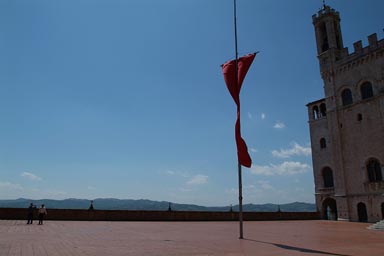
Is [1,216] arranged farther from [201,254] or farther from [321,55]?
[321,55]

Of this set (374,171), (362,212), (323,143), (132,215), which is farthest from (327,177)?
(132,215)

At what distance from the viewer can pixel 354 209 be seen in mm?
34156

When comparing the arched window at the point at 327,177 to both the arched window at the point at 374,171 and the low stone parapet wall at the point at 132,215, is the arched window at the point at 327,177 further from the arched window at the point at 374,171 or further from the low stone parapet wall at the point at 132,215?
the low stone parapet wall at the point at 132,215

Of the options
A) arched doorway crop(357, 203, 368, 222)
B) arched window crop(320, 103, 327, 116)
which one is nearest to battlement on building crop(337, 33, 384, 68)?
arched window crop(320, 103, 327, 116)

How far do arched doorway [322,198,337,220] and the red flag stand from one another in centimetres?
2865

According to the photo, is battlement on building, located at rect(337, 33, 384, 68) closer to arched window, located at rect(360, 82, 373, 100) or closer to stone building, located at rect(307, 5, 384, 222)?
stone building, located at rect(307, 5, 384, 222)

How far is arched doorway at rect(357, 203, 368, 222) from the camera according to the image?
33328 mm

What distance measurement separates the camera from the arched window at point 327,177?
38625mm

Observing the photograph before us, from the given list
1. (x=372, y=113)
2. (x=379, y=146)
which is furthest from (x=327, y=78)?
(x=379, y=146)

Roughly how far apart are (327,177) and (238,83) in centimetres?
2872

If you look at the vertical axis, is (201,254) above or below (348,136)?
below

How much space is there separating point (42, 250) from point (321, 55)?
39.3 meters

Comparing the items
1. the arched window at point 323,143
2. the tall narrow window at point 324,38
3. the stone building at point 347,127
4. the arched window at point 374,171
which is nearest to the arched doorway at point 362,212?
the stone building at point 347,127

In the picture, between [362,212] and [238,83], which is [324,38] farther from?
[238,83]
